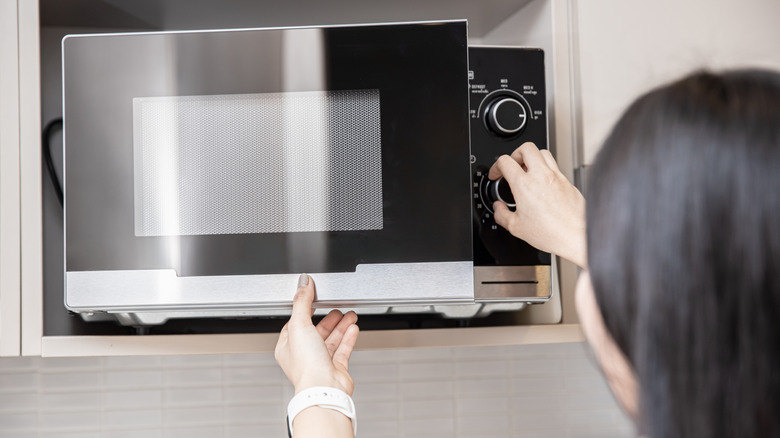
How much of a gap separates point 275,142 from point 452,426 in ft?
2.43

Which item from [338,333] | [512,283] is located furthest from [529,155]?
[338,333]

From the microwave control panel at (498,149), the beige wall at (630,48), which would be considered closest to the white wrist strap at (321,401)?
the microwave control panel at (498,149)

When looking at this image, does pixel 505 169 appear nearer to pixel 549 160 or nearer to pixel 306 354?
pixel 549 160

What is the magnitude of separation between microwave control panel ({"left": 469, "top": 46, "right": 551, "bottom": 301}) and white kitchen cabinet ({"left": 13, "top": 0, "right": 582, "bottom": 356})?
0.26 feet

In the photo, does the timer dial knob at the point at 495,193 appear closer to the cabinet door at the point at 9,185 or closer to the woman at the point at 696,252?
the woman at the point at 696,252

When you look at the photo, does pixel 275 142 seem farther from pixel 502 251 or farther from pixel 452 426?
pixel 452 426

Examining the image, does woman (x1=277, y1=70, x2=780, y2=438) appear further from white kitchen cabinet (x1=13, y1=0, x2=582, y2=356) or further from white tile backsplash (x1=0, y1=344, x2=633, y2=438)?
white tile backsplash (x1=0, y1=344, x2=633, y2=438)

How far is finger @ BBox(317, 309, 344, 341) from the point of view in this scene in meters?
0.71

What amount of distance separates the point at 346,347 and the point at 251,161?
0.23m

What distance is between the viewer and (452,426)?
1160 millimetres

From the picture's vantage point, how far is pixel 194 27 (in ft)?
3.09

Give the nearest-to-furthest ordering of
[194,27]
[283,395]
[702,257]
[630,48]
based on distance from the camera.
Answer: [702,257]
[630,48]
[194,27]
[283,395]

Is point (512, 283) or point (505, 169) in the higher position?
point (505, 169)

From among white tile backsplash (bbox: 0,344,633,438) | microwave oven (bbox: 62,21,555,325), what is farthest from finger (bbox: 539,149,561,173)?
white tile backsplash (bbox: 0,344,633,438)
